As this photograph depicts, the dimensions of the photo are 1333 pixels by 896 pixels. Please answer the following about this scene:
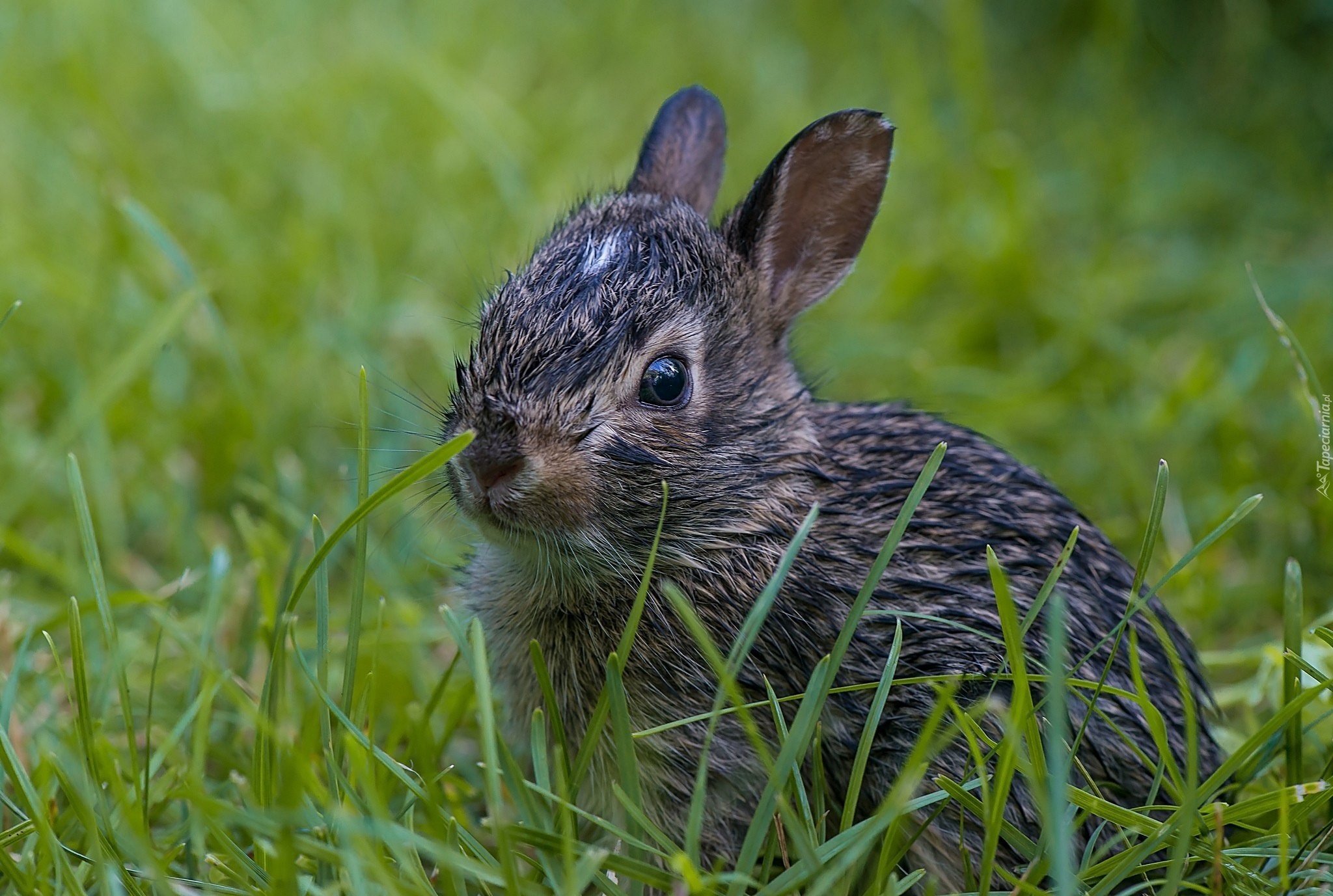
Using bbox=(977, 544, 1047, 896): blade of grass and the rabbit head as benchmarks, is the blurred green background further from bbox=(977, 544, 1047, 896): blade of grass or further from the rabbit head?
bbox=(977, 544, 1047, 896): blade of grass

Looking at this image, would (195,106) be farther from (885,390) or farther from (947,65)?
(947,65)

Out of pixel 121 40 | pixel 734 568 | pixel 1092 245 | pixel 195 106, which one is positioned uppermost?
pixel 121 40

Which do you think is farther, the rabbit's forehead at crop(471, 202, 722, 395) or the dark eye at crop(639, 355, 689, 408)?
the dark eye at crop(639, 355, 689, 408)

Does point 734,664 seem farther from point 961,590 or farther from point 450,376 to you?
point 450,376

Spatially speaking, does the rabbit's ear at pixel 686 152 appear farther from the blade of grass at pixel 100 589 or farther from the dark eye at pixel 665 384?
the blade of grass at pixel 100 589

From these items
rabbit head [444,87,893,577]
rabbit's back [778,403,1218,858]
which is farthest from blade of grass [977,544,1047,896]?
rabbit head [444,87,893,577]

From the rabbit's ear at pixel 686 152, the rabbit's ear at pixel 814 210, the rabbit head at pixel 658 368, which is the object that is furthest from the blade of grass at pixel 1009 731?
the rabbit's ear at pixel 686 152

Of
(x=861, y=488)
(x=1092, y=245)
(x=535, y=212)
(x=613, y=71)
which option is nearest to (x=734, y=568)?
(x=861, y=488)
